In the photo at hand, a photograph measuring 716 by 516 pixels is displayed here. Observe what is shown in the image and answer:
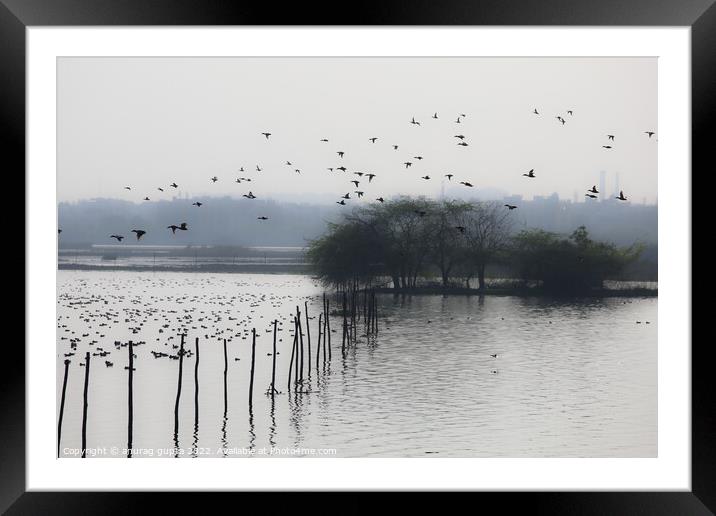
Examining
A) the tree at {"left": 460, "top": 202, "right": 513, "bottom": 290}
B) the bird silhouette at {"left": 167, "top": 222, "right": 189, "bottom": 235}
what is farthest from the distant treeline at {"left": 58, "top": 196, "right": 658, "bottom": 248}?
the tree at {"left": 460, "top": 202, "right": 513, "bottom": 290}

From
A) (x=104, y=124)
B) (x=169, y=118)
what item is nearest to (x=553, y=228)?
(x=169, y=118)

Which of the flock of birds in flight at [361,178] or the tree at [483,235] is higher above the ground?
the flock of birds in flight at [361,178]

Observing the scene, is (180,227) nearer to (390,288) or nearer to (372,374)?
(390,288)

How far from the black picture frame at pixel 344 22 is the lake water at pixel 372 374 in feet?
12.2

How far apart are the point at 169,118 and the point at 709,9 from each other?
5.36 meters

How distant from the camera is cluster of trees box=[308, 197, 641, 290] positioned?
9.50 meters

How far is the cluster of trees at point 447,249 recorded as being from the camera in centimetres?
950

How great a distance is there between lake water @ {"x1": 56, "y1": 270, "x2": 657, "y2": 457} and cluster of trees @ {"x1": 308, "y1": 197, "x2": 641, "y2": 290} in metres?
0.38

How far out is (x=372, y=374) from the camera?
10.8 metres

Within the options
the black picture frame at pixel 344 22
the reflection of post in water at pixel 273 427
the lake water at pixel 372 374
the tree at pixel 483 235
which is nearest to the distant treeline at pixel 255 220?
the lake water at pixel 372 374

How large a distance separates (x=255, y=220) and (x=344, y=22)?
507 centimetres

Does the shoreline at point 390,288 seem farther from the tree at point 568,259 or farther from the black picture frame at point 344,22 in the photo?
the black picture frame at point 344,22

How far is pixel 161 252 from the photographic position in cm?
920

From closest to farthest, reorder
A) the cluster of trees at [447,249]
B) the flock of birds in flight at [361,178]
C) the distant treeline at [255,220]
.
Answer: the flock of birds in flight at [361,178], the distant treeline at [255,220], the cluster of trees at [447,249]
